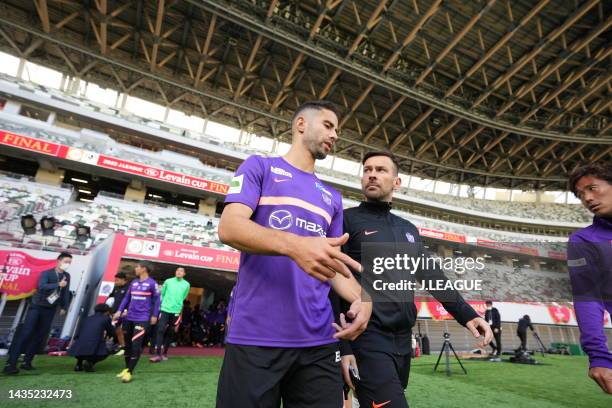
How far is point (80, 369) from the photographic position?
5250 millimetres

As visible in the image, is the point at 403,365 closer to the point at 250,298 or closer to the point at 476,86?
the point at 250,298

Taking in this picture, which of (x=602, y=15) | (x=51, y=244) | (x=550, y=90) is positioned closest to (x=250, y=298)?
(x=51, y=244)

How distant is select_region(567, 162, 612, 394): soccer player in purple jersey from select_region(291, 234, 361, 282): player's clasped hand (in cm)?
193

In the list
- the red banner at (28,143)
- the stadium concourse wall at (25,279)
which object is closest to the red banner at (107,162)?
the red banner at (28,143)

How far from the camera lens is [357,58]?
19.7m

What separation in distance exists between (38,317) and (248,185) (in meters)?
5.99

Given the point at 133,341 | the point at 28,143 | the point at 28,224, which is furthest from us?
the point at 28,143

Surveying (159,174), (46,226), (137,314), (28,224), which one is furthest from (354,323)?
(159,174)

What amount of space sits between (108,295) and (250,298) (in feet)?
26.5

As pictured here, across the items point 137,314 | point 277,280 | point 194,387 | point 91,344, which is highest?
point 277,280

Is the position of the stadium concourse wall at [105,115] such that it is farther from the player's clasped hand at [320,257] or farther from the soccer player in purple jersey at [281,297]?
the player's clasped hand at [320,257]

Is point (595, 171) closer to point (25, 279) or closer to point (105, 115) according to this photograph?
point (25, 279)

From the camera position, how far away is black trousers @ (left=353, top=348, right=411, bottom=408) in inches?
69.2

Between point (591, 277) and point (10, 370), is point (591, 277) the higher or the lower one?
the higher one
